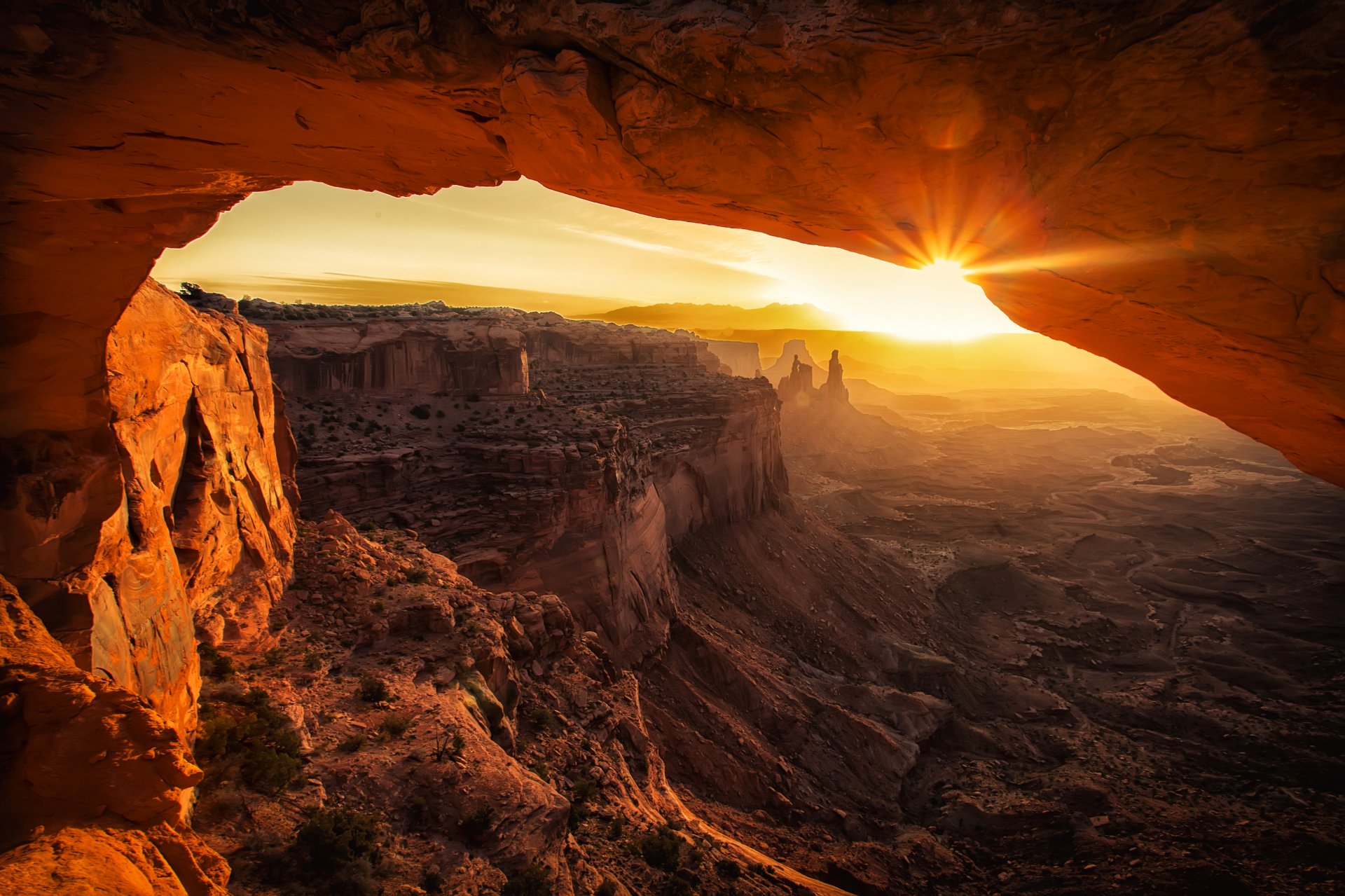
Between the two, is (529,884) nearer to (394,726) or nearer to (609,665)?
(394,726)

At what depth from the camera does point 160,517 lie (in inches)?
276

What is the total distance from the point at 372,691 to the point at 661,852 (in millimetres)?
5429

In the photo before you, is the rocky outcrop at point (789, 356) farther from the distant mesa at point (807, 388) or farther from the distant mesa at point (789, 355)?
the distant mesa at point (807, 388)

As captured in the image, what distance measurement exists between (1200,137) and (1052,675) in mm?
33148

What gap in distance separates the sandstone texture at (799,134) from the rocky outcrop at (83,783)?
299 cm

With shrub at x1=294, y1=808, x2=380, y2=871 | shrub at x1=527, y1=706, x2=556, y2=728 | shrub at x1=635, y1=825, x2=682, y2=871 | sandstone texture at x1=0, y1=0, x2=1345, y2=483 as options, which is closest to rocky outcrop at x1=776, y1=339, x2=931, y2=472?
shrub at x1=527, y1=706, x2=556, y2=728

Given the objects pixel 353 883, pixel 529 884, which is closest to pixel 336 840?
pixel 353 883

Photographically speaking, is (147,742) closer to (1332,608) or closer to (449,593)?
(449,593)

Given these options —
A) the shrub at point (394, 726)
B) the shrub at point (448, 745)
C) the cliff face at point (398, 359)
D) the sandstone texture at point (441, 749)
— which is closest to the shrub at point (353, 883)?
the sandstone texture at point (441, 749)

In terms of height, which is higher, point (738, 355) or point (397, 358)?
point (738, 355)

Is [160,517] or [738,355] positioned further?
[738,355]

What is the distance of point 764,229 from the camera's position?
5.98m

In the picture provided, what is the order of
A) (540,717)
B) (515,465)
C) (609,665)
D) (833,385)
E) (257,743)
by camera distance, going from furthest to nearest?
(833,385) → (515,465) → (609,665) → (540,717) → (257,743)

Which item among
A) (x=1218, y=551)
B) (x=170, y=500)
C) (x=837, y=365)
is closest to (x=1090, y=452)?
(x=837, y=365)
